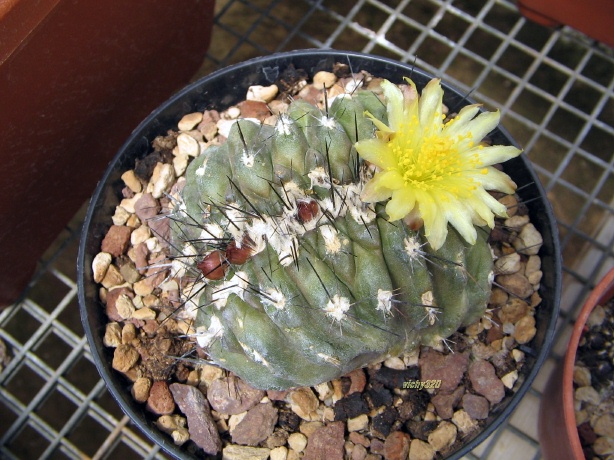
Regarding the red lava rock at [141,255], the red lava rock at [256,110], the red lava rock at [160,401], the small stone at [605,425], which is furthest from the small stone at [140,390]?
the small stone at [605,425]

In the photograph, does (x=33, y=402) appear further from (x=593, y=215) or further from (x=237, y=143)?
(x=593, y=215)

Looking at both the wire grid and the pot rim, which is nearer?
the pot rim

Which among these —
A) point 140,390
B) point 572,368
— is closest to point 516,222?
point 572,368

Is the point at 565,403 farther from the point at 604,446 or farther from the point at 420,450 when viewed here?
the point at 420,450

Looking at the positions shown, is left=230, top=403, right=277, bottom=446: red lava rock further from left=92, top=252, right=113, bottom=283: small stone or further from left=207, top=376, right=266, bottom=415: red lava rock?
left=92, top=252, right=113, bottom=283: small stone

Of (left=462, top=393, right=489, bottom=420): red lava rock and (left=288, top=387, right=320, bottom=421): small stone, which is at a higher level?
(left=462, top=393, right=489, bottom=420): red lava rock

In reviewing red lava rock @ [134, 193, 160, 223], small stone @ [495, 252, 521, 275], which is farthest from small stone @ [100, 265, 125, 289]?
small stone @ [495, 252, 521, 275]

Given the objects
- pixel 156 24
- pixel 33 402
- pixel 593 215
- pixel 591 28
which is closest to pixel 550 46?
pixel 591 28
